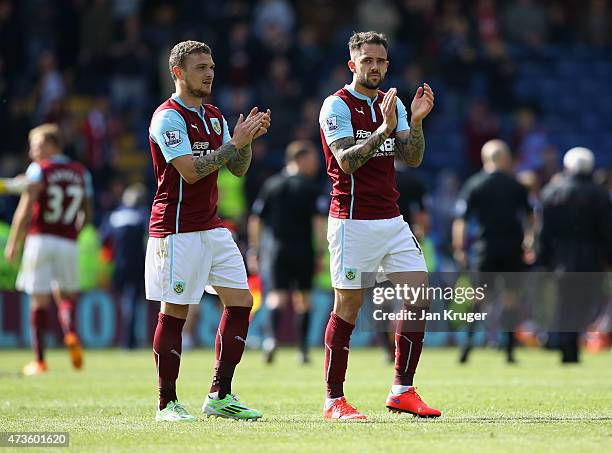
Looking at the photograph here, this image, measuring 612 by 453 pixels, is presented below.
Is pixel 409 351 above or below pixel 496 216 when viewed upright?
below

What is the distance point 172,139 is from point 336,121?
44.0 inches

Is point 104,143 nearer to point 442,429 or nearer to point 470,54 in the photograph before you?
point 470,54

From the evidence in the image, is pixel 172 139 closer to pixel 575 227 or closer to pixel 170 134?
pixel 170 134

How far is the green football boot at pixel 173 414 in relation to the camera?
849 centimetres

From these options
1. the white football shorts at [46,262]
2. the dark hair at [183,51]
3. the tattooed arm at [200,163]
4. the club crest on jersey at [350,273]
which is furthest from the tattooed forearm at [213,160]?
the white football shorts at [46,262]

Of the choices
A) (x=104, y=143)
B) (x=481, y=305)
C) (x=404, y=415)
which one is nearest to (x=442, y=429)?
(x=404, y=415)

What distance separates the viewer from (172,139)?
335 inches

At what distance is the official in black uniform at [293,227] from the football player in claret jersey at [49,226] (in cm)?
259

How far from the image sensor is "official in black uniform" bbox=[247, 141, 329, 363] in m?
15.8

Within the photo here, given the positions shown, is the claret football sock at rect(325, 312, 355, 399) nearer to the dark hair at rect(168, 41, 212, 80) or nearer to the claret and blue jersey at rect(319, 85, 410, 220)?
the claret and blue jersey at rect(319, 85, 410, 220)

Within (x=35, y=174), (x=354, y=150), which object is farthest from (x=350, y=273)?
(x=35, y=174)

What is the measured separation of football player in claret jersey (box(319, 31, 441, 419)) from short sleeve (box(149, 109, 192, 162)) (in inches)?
38.6

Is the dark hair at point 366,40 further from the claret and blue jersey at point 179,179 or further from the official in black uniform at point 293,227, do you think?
the official in black uniform at point 293,227

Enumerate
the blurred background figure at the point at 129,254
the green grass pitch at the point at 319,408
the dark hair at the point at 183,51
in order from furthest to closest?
1. the blurred background figure at the point at 129,254
2. the dark hair at the point at 183,51
3. the green grass pitch at the point at 319,408
